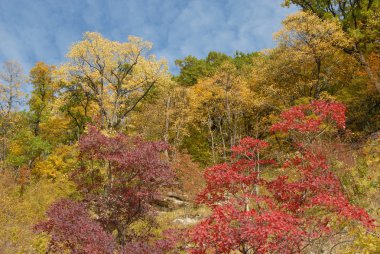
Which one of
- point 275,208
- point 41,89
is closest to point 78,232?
point 275,208

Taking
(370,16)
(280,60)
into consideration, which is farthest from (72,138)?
(370,16)

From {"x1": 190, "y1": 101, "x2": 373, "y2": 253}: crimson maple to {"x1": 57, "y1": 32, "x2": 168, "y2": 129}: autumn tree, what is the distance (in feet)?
41.5

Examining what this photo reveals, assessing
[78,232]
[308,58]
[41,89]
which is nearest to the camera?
[78,232]

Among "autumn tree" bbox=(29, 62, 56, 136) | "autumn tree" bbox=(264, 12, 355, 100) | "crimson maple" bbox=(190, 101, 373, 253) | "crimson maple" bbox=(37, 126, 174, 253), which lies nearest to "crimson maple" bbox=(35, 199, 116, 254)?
"crimson maple" bbox=(37, 126, 174, 253)

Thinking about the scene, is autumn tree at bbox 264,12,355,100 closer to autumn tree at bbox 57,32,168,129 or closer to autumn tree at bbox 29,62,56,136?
autumn tree at bbox 57,32,168,129

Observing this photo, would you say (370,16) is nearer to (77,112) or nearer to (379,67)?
(379,67)

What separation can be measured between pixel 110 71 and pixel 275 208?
49.7 ft

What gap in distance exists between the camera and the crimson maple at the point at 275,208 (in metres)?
5.68

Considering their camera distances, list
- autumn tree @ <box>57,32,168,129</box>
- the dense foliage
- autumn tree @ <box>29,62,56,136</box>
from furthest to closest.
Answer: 1. autumn tree @ <box>29,62,56,136</box>
2. autumn tree @ <box>57,32,168,129</box>
3. the dense foliage

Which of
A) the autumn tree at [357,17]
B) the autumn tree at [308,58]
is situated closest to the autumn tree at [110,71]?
the autumn tree at [308,58]

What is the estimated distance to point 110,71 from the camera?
20031 mm

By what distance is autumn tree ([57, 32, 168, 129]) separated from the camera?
1964cm

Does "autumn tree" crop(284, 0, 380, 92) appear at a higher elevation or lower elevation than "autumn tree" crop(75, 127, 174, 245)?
higher

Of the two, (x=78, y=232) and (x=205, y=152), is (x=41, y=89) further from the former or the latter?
(x=78, y=232)
